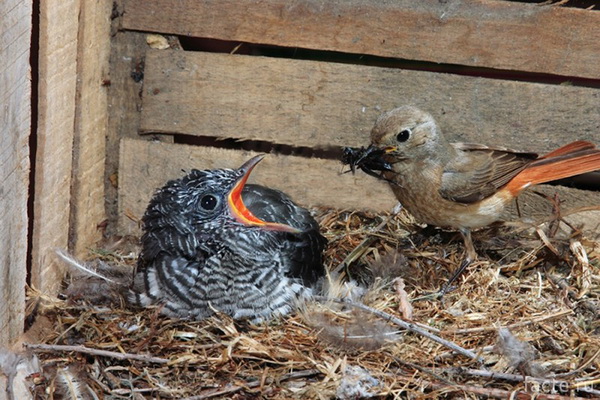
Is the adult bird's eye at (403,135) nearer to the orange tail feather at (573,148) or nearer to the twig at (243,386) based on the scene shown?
the orange tail feather at (573,148)

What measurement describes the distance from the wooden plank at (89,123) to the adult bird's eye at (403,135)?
169cm

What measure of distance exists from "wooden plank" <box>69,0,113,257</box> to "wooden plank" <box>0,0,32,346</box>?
87 centimetres

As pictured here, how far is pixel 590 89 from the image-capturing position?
5.15 m

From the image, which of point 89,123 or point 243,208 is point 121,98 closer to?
point 89,123

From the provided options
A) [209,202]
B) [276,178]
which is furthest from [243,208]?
[276,178]

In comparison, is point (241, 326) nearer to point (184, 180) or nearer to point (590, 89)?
point (184, 180)

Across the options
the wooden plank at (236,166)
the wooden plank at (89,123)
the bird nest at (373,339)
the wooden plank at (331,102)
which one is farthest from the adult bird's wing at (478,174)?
the wooden plank at (89,123)

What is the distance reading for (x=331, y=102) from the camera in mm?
5359

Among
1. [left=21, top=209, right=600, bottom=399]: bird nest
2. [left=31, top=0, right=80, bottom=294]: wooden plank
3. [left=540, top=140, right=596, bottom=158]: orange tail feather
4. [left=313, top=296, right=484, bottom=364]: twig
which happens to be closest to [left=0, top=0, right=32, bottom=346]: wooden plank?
[left=21, top=209, right=600, bottom=399]: bird nest

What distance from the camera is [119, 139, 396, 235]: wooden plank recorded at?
5.52 meters

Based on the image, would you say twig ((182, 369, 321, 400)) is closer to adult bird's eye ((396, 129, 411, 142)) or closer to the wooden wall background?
adult bird's eye ((396, 129, 411, 142))

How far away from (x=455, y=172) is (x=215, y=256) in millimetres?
1336

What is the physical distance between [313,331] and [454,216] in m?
1.07

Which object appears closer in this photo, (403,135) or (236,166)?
(403,135)
